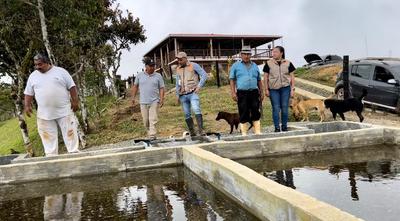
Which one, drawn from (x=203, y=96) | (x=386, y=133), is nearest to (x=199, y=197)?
(x=386, y=133)

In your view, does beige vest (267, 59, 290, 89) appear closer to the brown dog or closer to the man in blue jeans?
the man in blue jeans

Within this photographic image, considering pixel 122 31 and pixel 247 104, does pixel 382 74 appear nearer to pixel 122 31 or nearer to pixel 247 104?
pixel 247 104

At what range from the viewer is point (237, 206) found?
3.93 meters

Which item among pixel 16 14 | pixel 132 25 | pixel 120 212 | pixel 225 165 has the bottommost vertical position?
pixel 120 212

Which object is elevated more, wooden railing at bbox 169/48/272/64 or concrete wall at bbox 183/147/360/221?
wooden railing at bbox 169/48/272/64

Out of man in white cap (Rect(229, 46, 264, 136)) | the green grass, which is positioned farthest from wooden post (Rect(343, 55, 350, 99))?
the green grass

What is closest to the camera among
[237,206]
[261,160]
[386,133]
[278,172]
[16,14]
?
[237,206]

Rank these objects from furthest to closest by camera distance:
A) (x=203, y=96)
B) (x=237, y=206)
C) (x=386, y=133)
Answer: (x=203, y=96) → (x=386, y=133) → (x=237, y=206)

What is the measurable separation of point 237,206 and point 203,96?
14.5m

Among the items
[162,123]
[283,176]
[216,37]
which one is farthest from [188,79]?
[216,37]

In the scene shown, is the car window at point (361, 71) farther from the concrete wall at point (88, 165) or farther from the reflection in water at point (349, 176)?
the concrete wall at point (88, 165)

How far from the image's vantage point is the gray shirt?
8023 millimetres

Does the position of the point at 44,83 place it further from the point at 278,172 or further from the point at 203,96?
the point at 203,96

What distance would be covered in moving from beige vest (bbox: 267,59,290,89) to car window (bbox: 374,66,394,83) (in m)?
6.52
